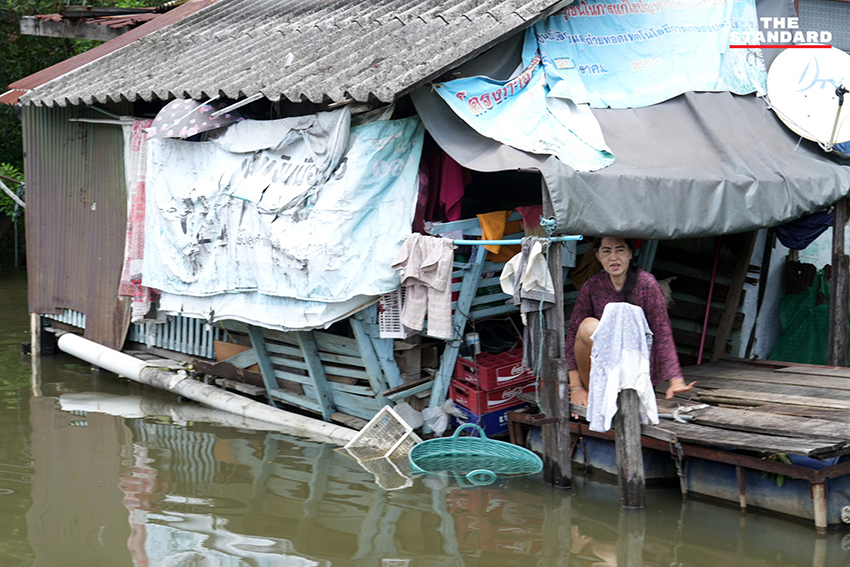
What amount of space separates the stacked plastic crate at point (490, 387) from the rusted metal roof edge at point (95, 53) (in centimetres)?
653

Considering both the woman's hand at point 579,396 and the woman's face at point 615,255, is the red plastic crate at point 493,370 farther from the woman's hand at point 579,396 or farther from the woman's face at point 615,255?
the woman's face at point 615,255

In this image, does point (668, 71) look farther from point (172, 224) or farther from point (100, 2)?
point (100, 2)

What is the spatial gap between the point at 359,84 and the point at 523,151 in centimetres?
132

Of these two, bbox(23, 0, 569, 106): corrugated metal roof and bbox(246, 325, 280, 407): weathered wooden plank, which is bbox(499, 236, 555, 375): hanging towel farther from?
bbox(246, 325, 280, 407): weathered wooden plank

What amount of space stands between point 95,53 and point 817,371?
896cm

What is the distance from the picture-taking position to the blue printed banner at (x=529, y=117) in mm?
6457

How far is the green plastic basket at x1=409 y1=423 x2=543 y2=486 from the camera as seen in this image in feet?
22.4

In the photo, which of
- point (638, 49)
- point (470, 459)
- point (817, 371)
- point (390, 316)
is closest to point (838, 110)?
point (638, 49)

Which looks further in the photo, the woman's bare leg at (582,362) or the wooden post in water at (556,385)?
the woman's bare leg at (582,362)

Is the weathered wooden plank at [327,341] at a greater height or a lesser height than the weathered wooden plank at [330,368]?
greater

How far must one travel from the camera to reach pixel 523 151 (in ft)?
21.0

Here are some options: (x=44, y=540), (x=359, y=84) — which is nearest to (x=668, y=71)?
(x=359, y=84)

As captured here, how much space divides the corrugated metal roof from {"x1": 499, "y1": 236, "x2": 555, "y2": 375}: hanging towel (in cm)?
140

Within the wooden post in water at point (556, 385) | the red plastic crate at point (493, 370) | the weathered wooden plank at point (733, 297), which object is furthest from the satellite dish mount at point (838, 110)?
the red plastic crate at point (493, 370)
